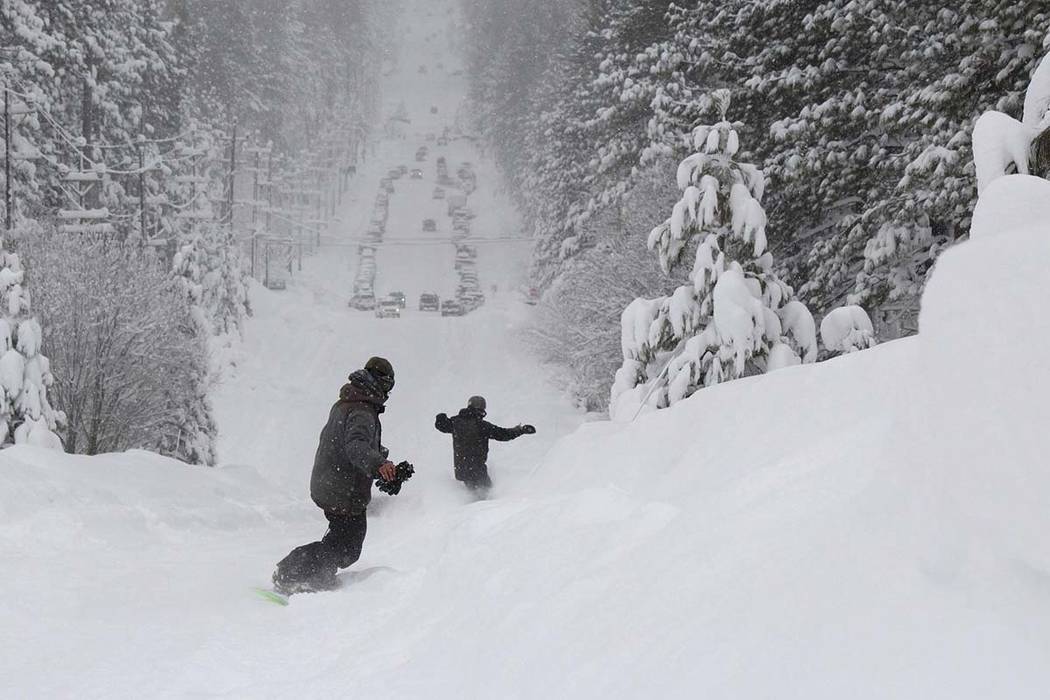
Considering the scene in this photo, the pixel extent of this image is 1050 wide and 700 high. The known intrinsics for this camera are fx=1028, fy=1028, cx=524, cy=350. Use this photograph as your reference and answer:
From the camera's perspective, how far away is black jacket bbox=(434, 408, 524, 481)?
448 inches

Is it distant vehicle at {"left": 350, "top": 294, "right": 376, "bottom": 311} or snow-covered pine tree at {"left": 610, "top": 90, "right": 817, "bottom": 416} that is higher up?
distant vehicle at {"left": 350, "top": 294, "right": 376, "bottom": 311}

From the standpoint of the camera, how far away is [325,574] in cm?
632

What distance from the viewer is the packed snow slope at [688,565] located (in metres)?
2.18

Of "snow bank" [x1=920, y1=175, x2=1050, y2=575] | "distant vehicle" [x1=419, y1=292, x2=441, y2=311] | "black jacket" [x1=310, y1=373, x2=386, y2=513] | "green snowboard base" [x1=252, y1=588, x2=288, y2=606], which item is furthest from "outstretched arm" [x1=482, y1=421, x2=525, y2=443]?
"distant vehicle" [x1=419, y1=292, x2=441, y2=311]

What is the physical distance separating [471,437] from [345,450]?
5.24 m

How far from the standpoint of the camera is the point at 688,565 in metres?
3.08

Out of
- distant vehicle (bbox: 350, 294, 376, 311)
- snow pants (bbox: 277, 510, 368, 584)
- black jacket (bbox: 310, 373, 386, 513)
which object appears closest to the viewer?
snow pants (bbox: 277, 510, 368, 584)

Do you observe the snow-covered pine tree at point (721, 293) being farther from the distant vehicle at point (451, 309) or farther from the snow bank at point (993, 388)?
the distant vehicle at point (451, 309)

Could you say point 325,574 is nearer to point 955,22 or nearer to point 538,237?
point 955,22

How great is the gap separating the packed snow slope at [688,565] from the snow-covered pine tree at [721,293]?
2473 mm

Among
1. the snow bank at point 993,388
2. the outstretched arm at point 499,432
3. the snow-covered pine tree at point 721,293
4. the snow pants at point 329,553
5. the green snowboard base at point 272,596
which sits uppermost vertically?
the snow-covered pine tree at point 721,293

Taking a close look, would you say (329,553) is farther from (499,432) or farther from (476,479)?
(499,432)

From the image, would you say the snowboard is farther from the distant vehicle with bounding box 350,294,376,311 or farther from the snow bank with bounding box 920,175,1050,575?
the distant vehicle with bounding box 350,294,376,311

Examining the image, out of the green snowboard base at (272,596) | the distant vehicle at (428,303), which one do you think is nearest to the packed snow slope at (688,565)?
the green snowboard base at (272,596)
